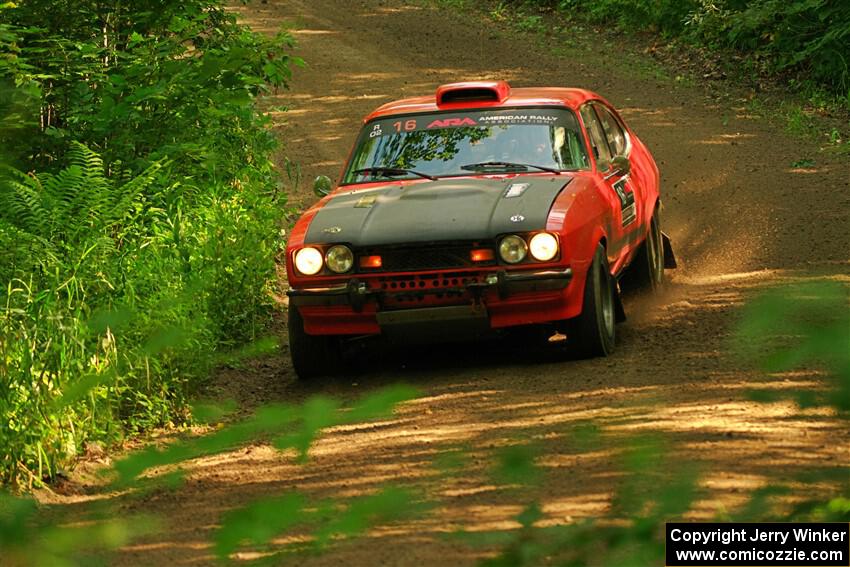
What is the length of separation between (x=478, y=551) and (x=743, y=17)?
57.6ft

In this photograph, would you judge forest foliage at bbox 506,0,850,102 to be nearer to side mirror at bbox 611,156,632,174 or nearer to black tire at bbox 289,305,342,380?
side mirror at bbox 611,156,632,174

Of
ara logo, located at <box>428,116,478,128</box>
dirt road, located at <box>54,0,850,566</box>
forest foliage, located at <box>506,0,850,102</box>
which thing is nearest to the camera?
dirt road, located at <box>54,0,850,566</box>

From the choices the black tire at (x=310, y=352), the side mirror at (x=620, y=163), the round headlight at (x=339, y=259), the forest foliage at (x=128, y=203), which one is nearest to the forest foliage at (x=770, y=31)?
the forest foliage at (x=128, y=203)

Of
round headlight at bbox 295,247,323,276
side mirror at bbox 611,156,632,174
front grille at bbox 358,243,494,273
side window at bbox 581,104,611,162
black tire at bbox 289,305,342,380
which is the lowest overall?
black tire at bbox 289,305,342,380

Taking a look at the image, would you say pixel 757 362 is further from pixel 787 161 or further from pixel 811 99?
pixel 811 99

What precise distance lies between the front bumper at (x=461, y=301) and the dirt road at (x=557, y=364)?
0.35m

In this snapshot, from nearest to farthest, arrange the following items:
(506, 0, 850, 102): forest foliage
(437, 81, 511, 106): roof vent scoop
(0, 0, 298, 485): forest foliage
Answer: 1. (0, 0, 298, 485): forest foliage
2. (437, 81, 511, 106): roof vent scoop
3. (506, 0, 850, 102): forest foliage

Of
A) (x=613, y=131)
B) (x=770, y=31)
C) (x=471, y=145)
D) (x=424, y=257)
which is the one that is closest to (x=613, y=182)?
(x=471, y=145)

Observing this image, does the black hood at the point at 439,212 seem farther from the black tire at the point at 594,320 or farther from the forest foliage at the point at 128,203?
the forest foliage at the point at 128,203

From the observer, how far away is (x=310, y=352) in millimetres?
7930

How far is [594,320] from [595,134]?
1.89 metres

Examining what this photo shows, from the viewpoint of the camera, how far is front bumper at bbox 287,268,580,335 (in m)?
7.32

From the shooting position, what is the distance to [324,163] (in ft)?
53.4

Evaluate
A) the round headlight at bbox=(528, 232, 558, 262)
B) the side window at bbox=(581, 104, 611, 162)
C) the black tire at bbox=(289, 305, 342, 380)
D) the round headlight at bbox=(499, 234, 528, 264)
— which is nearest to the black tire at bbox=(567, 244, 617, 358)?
the round headlight at bbox=(528, 232, 558, 262)
